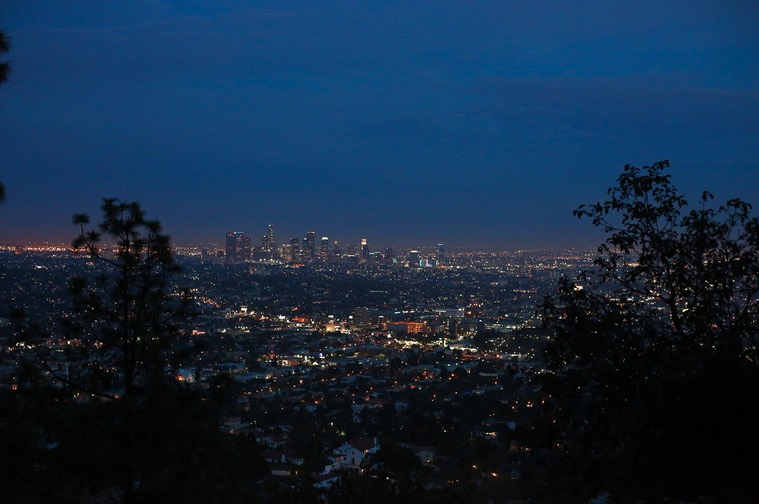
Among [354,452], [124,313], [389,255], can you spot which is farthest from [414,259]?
[124,313]

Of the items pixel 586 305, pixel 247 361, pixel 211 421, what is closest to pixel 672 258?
pixel 586 305

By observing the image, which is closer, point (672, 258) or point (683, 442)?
point (683, 442)

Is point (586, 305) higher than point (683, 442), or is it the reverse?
point (586, 305)

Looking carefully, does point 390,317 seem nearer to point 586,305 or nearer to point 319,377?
point 319,377

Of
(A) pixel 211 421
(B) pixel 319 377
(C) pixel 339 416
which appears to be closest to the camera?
(A) pixel 211 421

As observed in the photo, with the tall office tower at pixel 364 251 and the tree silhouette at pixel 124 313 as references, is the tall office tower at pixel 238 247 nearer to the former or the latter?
the tall office tower at pixel 364 251

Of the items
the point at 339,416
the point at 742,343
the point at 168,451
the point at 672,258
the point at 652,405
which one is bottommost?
→ the point at 339,416

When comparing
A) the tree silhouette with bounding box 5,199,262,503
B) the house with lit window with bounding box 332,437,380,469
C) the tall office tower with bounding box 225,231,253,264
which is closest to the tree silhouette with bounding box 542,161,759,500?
the tree silhouette with bounding box 5,199,262,503

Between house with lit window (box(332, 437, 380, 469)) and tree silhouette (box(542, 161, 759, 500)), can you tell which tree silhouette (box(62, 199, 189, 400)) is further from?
house with lit window (box(332, 437, 380, 469))
